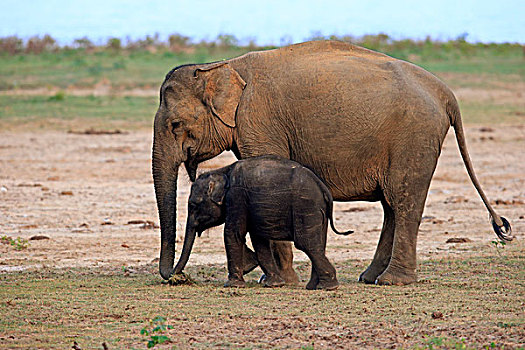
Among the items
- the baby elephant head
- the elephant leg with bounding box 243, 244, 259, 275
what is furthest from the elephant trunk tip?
the baby elephant head

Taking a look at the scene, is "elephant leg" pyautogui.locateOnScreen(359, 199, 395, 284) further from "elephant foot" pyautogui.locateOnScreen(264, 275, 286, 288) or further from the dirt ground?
the dirt ground

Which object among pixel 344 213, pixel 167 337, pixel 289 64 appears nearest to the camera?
pixel 167 337

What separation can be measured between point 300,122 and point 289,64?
572mm

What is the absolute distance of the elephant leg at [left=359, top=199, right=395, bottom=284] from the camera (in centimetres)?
837

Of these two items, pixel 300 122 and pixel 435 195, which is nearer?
pixel 300 122

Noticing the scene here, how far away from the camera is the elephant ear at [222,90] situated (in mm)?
8055

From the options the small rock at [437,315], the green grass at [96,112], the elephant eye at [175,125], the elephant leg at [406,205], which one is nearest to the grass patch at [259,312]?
the small rock at [437,315]

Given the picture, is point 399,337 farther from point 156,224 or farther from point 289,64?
point 156,224

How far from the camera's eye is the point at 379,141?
7953mm

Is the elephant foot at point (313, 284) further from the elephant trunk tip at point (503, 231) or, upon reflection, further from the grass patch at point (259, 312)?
the elephant trunk tip at point (503, 231)

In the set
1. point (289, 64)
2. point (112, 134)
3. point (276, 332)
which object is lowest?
point (112, 134)

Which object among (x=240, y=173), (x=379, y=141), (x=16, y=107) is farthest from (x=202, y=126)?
(x=16, y=107)

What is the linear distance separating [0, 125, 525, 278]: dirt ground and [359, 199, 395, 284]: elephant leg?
4.41 feet

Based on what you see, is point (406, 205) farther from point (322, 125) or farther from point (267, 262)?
point (267, 262)
